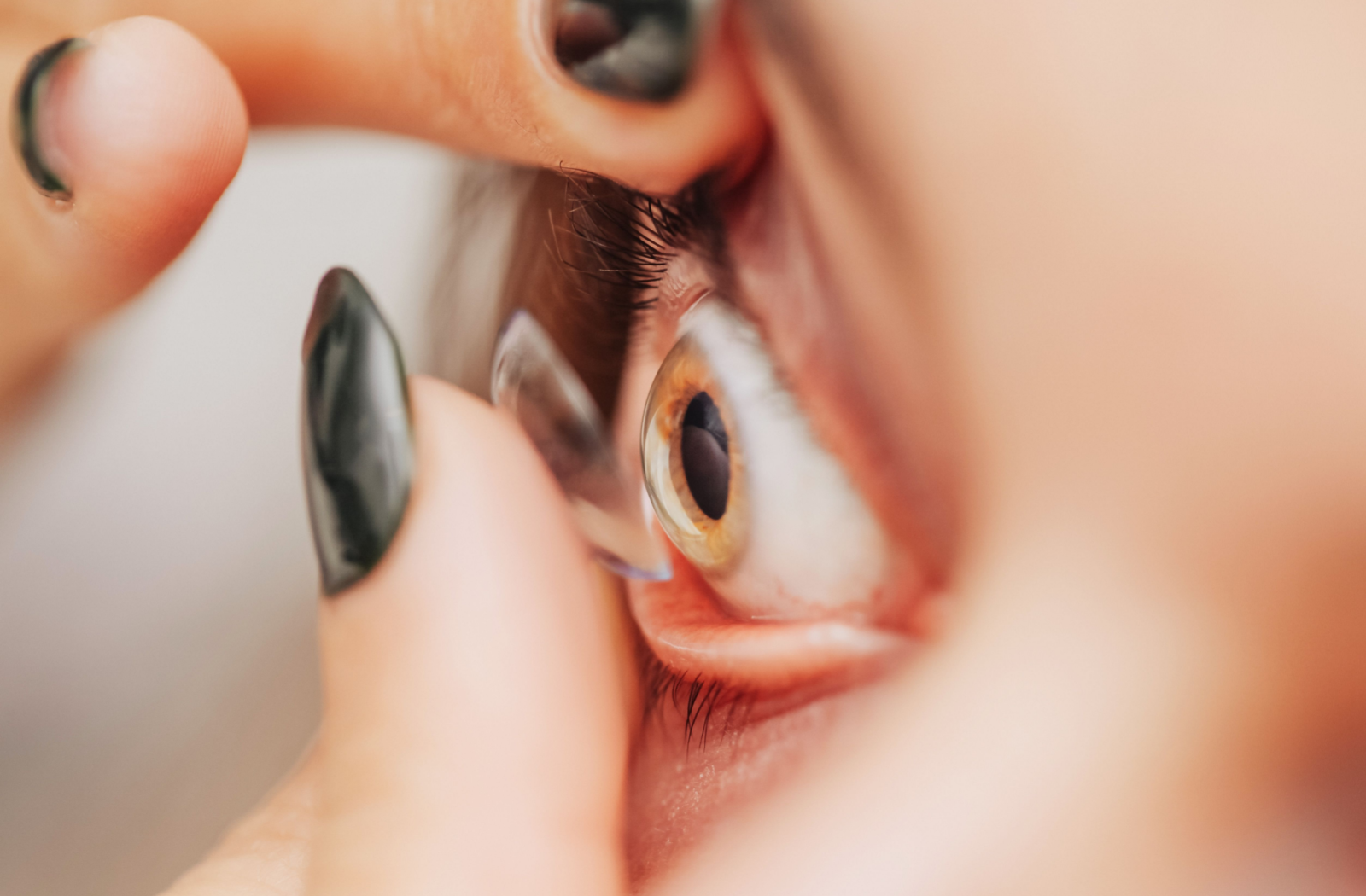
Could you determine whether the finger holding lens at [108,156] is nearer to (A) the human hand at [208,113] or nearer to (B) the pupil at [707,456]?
(A) the human hand at [208,113]

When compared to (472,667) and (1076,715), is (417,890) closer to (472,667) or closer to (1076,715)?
(472,667)

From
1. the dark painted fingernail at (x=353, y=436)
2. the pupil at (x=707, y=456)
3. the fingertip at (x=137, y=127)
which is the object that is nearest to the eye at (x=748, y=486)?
the pupil at (x=707, y=456)

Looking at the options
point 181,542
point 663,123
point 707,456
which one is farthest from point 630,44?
point 181,542

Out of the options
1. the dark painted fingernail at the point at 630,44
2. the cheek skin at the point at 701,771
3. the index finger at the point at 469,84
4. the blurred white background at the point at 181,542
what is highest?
the dark painted fingernail at the point at 630,44

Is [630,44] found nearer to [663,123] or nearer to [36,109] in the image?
[663,123]

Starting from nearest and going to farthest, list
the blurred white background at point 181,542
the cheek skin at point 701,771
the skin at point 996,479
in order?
the skin at point 996,479 → the cheek skin at point 701,771 → the blurred white background at point 181,542

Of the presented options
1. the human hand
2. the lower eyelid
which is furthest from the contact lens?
the human hand

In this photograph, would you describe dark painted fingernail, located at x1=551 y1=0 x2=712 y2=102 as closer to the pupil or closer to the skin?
the skin
